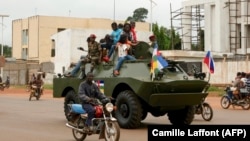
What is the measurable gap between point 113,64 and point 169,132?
31.6 ft

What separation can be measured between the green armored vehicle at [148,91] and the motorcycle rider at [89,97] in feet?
8.86

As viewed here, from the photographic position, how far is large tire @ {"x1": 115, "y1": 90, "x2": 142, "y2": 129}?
51.4ft

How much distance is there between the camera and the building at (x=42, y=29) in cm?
7825

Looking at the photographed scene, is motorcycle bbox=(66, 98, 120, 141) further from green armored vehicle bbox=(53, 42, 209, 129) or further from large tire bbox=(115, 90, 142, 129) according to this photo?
green armored vehicle bbox=(53, 42, 209, 129)

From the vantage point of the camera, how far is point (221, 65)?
4306 centimetres

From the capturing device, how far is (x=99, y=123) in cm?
1231

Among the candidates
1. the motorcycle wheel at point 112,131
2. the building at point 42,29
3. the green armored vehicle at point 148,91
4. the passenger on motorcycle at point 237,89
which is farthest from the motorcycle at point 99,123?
the building at point 42,29

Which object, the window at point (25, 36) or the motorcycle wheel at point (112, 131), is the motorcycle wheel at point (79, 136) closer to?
the motorcycle wheel at point (112, 131)

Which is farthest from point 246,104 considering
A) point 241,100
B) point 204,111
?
point 204,111

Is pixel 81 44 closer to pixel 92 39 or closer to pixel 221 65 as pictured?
pixel 221 65

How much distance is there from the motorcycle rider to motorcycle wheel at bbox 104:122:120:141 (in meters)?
0.55

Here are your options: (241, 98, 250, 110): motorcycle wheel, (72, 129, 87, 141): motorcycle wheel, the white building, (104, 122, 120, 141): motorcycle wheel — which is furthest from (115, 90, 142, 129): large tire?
the white building

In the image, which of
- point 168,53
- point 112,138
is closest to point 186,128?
point 112,138

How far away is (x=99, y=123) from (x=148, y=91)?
133 inches
